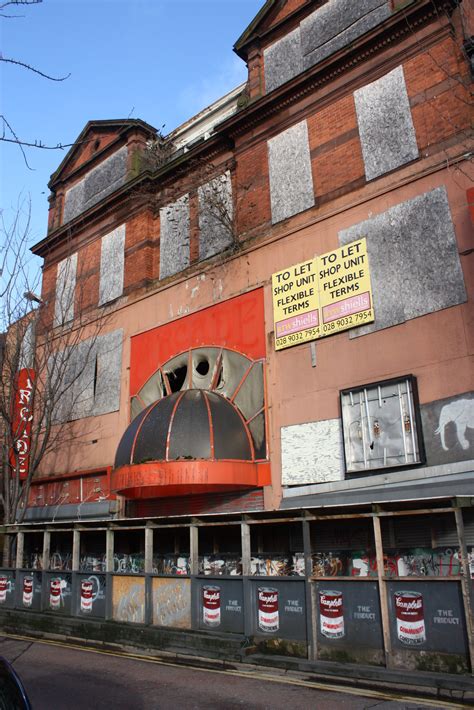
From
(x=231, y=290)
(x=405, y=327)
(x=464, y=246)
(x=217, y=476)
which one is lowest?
(x=217, y=476)

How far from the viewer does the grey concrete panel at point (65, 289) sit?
22344 mm

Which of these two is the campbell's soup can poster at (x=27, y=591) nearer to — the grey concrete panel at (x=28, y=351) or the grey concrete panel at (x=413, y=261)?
the grey concrete panel at (x=28, y=351)

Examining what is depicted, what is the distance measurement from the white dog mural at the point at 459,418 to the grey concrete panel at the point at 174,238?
32.3 ft

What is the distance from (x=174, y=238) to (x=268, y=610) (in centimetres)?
1267

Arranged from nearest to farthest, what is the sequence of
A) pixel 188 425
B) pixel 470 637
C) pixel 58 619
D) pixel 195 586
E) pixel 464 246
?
pixel 470 637
pixel 195 586
pixel 464 246
pixel 58 619
pixel 188 425

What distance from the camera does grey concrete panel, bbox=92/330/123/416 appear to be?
19.1 meters

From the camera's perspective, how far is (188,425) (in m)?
14.1

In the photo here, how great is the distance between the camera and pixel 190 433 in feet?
46.0

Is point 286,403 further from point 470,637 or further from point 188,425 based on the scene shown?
point 470,637

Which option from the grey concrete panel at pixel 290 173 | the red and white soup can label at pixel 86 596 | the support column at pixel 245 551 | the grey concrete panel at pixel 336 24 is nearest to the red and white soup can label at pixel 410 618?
the support column at pixel 245 551

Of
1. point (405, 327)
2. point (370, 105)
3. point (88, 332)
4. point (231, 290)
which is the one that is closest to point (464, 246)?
point (405, 327)

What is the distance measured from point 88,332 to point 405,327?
1236 cm

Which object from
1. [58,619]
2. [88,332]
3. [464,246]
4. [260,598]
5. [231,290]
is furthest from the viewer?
[88,332]

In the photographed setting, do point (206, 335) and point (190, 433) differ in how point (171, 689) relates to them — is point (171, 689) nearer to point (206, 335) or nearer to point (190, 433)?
point (190, 433)
